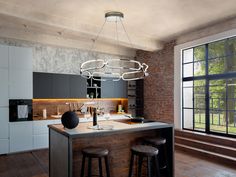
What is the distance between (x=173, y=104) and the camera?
6539 mm

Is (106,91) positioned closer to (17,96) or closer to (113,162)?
(17,96)

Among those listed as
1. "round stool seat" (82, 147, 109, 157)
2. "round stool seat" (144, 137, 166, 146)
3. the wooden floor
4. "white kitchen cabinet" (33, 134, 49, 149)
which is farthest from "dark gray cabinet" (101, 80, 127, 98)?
"round stool seat" (82, 147, 109, 157)

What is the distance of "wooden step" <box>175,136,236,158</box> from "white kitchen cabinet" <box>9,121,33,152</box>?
4.23m

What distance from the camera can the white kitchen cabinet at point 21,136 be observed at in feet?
17.2

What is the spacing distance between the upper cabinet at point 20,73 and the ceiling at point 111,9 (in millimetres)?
681

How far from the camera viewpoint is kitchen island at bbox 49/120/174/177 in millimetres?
2934

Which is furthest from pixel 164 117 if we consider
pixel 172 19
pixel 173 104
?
pixel 172 19

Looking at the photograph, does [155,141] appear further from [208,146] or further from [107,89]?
[107,89]

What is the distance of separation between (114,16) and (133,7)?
49cm

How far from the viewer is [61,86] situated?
617 cm

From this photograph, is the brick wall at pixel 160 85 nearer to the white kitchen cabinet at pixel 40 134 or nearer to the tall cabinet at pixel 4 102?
the white kitchen cabinet at pixel 40 134

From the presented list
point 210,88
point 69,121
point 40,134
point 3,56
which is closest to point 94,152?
point 69,121

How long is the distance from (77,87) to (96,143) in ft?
10.9

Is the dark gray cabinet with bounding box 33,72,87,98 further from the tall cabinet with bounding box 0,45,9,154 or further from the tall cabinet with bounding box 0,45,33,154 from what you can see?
the tall cabinet with bounding box 0,45,9,154
